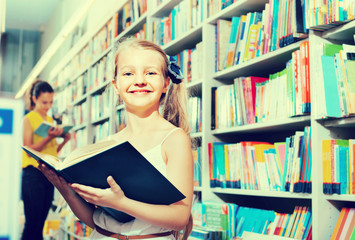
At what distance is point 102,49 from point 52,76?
352 centimetres

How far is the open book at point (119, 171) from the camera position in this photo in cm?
97

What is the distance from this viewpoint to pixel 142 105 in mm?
1258

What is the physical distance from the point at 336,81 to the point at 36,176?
2.19 meters

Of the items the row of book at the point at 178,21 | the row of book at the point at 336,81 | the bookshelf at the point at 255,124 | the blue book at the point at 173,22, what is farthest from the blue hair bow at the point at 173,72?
the blue book at the point at 173,22

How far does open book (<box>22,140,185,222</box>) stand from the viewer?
0.97m

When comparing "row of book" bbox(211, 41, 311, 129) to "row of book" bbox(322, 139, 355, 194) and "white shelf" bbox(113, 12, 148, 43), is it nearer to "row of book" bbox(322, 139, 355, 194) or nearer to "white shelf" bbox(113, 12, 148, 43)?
"row of book" bbox(322, 139, 355, 194)

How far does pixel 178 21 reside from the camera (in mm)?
2973

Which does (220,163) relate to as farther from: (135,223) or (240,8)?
(135,223)

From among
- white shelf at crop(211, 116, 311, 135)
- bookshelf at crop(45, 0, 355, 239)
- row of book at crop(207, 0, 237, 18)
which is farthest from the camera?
row of book at crop(207, 0, 237, 18)

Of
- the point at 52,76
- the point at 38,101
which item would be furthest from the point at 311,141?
the point at 52,76

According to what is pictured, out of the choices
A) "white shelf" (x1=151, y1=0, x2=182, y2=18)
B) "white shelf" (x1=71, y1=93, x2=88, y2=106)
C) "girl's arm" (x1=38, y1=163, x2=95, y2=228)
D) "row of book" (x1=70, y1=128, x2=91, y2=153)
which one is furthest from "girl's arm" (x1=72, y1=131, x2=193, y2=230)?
"white shelf" (x1=71, y1=93, x2=88, y2=106)

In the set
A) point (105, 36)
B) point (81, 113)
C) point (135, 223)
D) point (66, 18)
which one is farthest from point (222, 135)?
point (66, 18)

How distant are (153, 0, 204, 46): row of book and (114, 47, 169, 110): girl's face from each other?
4.83ft

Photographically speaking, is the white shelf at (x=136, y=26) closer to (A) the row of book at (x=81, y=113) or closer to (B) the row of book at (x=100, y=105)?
(B) the row of book at (x=100, y=105)
